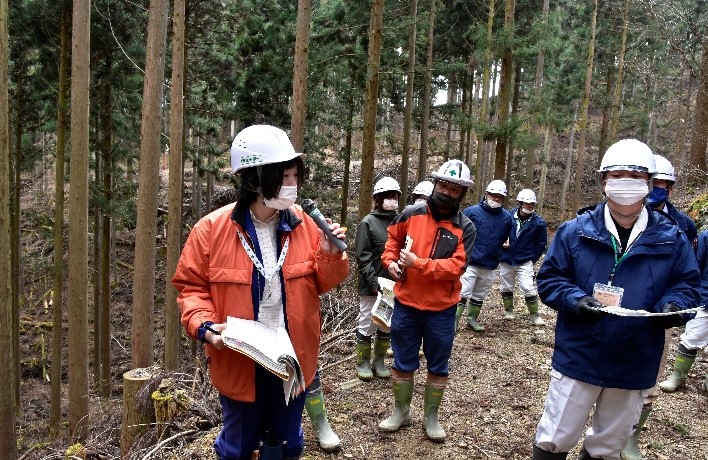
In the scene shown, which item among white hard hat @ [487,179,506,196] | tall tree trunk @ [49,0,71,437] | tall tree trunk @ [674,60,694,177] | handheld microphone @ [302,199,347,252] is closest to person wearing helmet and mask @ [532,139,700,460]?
handheld microphone @ [302,199,347,252]

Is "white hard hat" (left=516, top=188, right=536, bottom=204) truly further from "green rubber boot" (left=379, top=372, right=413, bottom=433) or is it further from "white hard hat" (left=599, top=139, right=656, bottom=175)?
"white hard hat" (left=599, top=139, right=656, bottom=175)

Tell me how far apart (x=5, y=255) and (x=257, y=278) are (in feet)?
19.7

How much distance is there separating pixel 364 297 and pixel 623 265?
11.2ft

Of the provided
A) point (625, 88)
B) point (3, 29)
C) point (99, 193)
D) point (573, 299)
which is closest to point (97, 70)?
point (99, 193)

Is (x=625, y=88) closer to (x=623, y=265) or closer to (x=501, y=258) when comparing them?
(x=501, y=258)

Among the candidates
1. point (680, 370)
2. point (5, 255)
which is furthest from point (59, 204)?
point (680, 370)

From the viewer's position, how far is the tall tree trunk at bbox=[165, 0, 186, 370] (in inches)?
383

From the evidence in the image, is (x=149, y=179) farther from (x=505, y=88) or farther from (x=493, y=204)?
(x=505, y=88)

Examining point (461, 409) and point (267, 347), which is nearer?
point (267, 347)

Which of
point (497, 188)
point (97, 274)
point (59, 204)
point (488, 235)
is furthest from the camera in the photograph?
point (97, 274)

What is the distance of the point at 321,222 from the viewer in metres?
2.83

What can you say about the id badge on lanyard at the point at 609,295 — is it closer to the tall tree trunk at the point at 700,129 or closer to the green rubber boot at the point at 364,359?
the green rubber boot at the point at 364,359

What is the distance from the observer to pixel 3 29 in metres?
6.77

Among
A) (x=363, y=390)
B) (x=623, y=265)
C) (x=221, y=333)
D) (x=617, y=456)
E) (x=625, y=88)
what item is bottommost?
(x=363, y=390)
